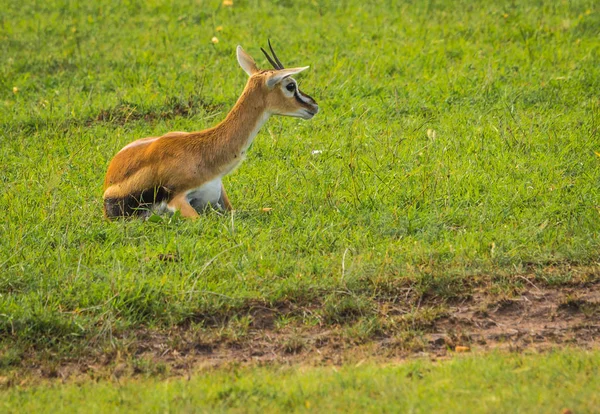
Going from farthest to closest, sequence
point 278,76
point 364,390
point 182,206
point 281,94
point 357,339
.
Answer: point 281,94
point 278,76
point 182,206
point 357,339
point 364,390

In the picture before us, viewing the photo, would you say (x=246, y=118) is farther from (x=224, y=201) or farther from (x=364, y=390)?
(x=364, y=390)

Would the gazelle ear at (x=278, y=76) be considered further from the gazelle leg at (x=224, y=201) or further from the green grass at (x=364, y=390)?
the green grass at (x=364, y=390)

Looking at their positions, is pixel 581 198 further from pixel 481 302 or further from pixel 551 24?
pixel 551 24

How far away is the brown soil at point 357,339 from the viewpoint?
5004mm

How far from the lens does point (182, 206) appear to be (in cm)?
A: 663

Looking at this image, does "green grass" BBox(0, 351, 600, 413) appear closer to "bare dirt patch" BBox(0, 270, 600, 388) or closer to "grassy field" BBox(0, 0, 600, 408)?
"bare dirt patch" BBox(0, 270, 600, 388)

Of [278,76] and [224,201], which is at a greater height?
[278,76]

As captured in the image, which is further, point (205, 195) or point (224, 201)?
point (224, 201)

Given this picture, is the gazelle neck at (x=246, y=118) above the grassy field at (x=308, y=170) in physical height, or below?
above

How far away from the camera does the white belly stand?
6.72m

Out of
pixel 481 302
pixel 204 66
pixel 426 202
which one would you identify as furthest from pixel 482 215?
pixel 204 66

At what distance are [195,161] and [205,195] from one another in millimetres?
248

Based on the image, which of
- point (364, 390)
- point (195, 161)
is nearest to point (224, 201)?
point (195, 161)

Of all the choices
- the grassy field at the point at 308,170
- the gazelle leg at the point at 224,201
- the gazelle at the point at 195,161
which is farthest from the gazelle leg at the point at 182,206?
the gazelle leg at the point at 224,201
